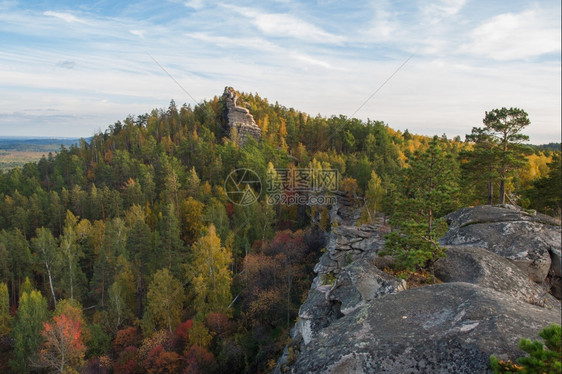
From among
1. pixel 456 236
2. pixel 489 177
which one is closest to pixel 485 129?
pixel 489 177

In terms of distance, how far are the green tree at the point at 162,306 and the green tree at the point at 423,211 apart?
89.0 ft

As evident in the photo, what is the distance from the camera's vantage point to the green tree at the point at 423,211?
42.5 ft

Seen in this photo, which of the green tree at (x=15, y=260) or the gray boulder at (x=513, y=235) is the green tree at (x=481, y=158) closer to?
the gray boulder at (x=513, y=235)

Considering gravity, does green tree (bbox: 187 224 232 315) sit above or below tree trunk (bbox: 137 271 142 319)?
above

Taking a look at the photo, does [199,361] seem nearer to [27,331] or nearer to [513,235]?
[27,331]

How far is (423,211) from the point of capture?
15.4 metres

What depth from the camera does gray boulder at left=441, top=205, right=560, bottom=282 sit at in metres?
14.3

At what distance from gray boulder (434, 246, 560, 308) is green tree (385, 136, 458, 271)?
0.78 m

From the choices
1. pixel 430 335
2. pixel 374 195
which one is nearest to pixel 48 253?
pixel 374 195

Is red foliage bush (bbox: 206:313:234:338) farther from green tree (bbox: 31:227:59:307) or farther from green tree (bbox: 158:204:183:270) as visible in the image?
green tree (bbox: 31:227:59:307)

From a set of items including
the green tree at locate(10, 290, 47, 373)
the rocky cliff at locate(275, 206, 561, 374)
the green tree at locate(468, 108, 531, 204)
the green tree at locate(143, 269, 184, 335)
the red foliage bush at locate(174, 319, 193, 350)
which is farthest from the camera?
the green tree at locate(10, 290, 47, 373)

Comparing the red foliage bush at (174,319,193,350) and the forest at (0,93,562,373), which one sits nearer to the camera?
the forest at (0,93,562,373)

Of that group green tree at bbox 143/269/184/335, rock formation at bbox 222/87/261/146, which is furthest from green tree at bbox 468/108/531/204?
rock formation at bbox 222/87/261/146

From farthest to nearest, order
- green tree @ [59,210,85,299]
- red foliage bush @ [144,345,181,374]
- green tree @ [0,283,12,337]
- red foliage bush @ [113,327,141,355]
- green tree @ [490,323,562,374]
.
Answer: green tree @ [59,210,85,299], green tree @ [0,283,12,337], red foliage bush @ [113,327,141,355], red foliage bush @ [144,345,181,374], green tree @ [490,323,562,374]
